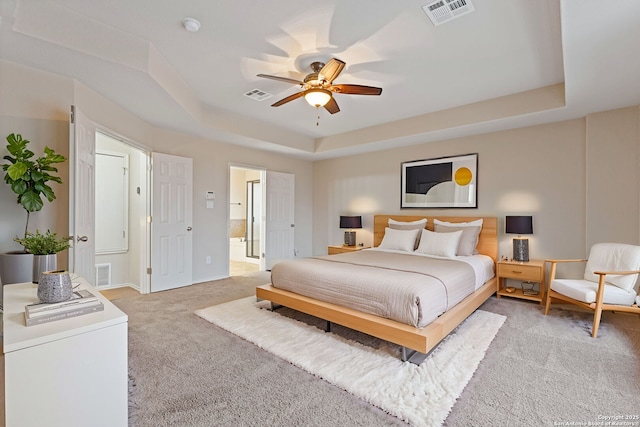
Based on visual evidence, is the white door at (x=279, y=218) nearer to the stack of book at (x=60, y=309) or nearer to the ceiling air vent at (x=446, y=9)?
the ceiling air vent at (x=446, y=9)

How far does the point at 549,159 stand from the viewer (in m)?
4.01

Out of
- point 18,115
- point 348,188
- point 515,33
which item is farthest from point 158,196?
point 515,33

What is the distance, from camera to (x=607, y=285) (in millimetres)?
2990

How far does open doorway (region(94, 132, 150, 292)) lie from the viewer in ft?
→ 15.2

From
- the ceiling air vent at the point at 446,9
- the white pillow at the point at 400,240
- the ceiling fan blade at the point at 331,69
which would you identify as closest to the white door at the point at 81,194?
the ceiling fan blade at the point at 331,69

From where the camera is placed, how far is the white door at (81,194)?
2545mm

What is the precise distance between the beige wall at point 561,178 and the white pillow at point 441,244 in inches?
31.7

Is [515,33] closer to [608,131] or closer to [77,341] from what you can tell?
[608,131]

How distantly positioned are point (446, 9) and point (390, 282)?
84.2 inches

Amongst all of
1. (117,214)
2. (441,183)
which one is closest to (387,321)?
(441,183)

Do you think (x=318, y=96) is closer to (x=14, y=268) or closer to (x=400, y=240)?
(x=400, y=240)

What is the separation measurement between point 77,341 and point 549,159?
16.7 feet

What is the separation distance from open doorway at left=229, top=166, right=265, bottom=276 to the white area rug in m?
4.05

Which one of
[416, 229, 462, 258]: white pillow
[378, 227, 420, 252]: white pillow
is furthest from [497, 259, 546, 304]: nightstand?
[378, 227, 420, 252]: white pillow
